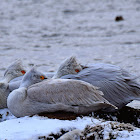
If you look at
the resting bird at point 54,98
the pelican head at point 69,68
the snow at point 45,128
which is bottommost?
the snow at point 45,128

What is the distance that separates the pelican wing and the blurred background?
3770 millimetres

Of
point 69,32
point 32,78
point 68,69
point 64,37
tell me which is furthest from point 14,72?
point 69,32

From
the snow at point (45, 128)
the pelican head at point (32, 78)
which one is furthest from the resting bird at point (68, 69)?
the snow at point (45, 128)

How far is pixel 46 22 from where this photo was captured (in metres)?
15.0

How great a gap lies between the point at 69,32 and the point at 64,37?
663 mm

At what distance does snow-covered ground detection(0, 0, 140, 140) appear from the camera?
4.91 metres

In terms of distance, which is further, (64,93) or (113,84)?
(113,84)

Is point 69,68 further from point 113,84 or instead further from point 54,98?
point 54,98

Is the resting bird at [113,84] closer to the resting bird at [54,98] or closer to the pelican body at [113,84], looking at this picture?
the pelican body at [113,84]

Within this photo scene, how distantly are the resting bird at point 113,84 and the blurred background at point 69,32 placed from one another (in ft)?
9.84

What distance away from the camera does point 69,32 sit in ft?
43.9

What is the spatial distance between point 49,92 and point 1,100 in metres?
1.26

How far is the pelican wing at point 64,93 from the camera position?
517 cm

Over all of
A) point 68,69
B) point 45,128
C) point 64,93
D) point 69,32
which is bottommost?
point 45,128
